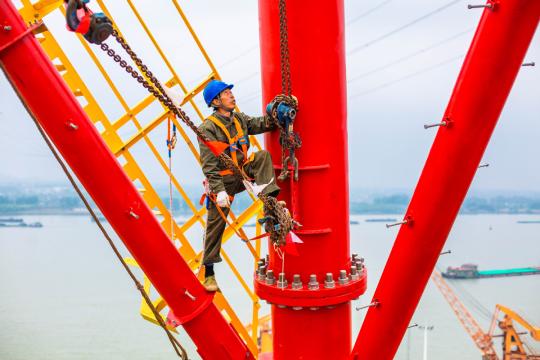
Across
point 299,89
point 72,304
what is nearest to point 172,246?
point 299,89

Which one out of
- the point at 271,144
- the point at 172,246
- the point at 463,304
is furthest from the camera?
the point at 463,304

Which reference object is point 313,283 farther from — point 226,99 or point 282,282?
point 226,99

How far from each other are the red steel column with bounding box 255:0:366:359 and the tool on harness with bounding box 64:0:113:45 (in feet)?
4.06

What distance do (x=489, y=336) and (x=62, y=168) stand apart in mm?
29865

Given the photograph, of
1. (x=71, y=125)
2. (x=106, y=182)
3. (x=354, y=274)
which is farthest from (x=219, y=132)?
(x=354, y=274)

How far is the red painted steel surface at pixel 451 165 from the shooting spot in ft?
7.68

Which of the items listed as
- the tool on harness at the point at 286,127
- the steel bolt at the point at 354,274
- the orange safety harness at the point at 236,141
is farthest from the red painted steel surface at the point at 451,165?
the orange safety harness at the point at 236,141

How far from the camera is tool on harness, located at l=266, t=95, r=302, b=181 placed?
296cm

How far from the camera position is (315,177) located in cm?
312

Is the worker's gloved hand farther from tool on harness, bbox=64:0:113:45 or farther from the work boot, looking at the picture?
tool on harness, bbox=64:0:113:45

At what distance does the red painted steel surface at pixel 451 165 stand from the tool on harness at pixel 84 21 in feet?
5.94

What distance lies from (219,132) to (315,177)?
71 cm

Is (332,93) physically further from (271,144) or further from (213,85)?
(213,85)

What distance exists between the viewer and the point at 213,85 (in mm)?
3295
